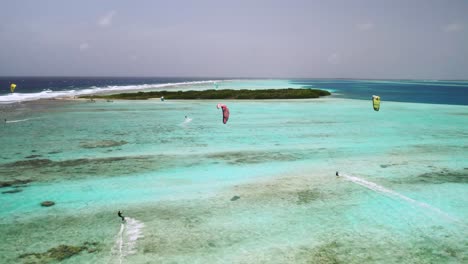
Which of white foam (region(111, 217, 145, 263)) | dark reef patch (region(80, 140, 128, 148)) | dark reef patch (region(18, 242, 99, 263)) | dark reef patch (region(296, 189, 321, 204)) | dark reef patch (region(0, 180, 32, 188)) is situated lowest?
dark reef patch (region(18, 242, 99, 263))

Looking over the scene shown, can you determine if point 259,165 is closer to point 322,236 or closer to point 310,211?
point 310,211

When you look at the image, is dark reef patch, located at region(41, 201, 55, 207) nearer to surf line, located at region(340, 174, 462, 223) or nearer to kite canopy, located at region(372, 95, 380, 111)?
surf line, located at region(340, 174, 462, 223)

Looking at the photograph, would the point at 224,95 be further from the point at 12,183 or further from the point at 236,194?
the point at 236,194

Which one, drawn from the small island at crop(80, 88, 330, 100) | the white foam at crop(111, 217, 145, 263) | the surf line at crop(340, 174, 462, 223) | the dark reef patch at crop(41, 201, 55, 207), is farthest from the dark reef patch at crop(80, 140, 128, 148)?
the small island at crop(80, 88, 330, 100)

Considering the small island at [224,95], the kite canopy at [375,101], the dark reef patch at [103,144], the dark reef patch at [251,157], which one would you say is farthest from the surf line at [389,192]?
the small island at [224,95]

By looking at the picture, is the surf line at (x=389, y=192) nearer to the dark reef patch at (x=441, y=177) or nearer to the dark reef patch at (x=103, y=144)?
the dark reef patch at (x=441, y=177)

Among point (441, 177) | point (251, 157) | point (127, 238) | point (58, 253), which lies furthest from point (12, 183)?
point (441, 177)

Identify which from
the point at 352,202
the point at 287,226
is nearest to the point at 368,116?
the point at 352,202

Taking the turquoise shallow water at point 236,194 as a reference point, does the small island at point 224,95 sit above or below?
above
